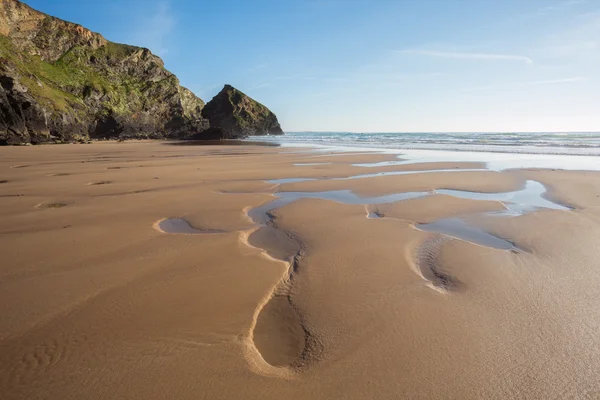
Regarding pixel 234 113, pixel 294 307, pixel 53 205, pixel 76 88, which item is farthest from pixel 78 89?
pixel 294 307

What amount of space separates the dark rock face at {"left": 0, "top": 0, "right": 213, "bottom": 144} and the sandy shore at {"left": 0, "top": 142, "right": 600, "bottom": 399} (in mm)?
40159

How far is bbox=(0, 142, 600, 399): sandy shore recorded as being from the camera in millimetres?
2137

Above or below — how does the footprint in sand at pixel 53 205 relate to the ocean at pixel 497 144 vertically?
below

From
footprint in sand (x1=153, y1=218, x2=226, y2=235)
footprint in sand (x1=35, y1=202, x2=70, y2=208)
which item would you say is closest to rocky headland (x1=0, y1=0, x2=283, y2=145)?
footprint in sand (x1=35, y1=202, x2=70, y2=208)

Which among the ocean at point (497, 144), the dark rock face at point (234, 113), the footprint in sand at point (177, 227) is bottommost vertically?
the footprint in sand at point (177, 227)

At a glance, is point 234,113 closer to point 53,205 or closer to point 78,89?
point 78,89

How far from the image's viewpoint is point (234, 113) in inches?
4333

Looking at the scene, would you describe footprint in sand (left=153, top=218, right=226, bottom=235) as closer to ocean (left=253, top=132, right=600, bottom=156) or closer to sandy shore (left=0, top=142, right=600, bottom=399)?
sandy shore (left=0, top=142, right=600, bottom=399)

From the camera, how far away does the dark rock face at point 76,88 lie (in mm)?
35844

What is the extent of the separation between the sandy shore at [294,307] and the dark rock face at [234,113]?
104654 mm

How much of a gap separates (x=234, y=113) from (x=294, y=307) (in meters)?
114

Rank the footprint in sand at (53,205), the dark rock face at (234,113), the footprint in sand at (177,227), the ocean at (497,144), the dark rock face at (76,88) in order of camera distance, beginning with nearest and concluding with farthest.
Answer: the footprint in sand at (177,227), the footprint in sand at (53,205), the ocean at (497,144), the dark rock face at (76,88), the dark rock face at (234,113)

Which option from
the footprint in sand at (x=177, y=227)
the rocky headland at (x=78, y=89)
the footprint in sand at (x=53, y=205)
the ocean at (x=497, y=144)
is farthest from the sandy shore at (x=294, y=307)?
the rocky headland at (x=78, y=89)

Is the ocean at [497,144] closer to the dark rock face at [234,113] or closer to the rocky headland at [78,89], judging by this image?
the rocky headland at [78,89]
